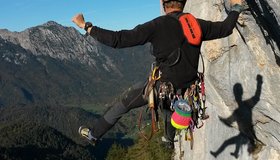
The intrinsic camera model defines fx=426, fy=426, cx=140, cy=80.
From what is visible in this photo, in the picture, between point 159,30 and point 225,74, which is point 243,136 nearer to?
point 225,74

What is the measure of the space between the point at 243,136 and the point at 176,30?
11.4 metres

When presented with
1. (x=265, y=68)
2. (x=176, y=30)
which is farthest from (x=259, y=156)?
(x=176, y=30)

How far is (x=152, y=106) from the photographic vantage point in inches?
372

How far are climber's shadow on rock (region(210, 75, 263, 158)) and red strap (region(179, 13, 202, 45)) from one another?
24.5 feet

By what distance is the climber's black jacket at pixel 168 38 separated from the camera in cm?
860

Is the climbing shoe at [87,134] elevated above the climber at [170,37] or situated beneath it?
situated beneath

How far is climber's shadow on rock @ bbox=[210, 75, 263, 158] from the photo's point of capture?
55.6ft

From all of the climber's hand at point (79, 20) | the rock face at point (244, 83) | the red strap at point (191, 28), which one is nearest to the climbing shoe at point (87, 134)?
the climber's hand at point (79, 20)

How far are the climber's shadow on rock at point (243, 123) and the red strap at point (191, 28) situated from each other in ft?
24.5

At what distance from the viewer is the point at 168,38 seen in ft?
29.0

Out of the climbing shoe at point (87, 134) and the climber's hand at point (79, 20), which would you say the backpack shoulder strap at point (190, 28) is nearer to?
the climber's hand at point (79, 20)

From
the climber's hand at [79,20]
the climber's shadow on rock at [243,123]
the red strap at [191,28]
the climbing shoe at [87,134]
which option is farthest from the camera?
the climber's shadow on rock at [243,123]

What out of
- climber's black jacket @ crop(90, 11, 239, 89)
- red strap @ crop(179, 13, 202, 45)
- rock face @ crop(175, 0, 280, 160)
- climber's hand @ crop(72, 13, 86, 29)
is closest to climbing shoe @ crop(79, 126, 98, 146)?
climber's black jacket @ crop(90, 11, 239, 89)

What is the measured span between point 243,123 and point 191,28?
1056cm
